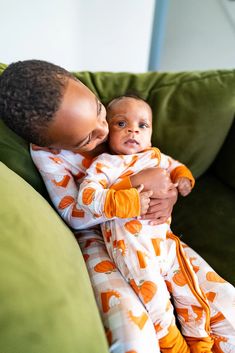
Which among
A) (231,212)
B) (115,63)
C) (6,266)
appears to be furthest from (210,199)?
(115,63)

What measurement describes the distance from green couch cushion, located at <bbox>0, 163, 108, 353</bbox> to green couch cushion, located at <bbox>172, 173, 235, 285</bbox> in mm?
460

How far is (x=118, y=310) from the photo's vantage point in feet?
2.18

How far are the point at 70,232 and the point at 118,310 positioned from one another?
0.66 feet

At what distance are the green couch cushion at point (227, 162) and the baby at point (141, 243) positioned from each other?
0.32 m

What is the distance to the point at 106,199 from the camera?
728 mm

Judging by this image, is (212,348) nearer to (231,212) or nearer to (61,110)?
(231,212)

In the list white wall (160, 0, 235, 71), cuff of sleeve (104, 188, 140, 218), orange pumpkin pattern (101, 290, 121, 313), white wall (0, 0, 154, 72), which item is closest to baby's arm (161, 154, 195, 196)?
cuff of sleeve (104, 188, 140, 218)

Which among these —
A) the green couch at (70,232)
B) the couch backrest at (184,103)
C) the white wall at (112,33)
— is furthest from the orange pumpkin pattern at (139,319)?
the white wall at (112,33)

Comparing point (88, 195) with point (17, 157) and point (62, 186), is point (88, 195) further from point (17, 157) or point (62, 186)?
point (17, 157)

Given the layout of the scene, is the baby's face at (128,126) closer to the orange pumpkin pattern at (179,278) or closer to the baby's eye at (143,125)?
the baby's eye at (143,125)

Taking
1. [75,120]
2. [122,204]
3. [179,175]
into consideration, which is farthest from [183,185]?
[75,120]

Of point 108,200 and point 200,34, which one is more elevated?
point 200,34

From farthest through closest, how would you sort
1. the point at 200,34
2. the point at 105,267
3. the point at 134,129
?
the point at 200,34, the point at 134,129, the point at 105,267

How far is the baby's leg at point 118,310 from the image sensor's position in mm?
618
